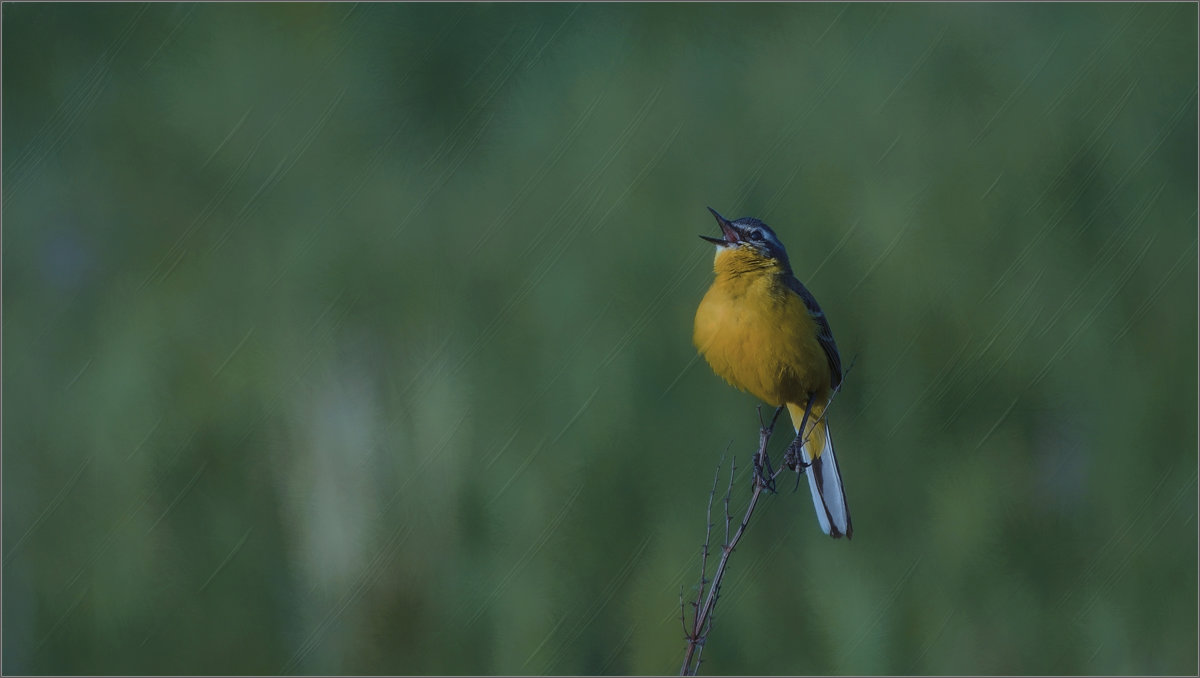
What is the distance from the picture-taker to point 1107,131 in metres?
5.32

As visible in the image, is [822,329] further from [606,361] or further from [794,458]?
[606,361]

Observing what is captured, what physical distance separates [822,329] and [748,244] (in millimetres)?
404

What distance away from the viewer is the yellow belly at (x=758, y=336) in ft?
9.36

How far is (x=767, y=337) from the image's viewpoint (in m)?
2.85

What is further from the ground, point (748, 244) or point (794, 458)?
point (748, 244)

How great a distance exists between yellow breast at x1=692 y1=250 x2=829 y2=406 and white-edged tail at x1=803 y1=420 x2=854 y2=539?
18 cm

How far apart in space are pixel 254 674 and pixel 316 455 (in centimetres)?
91

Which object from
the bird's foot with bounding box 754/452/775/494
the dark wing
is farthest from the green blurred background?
the bird's foot with bounding box 754/452/775/494

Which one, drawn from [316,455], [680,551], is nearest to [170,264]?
[316,455]

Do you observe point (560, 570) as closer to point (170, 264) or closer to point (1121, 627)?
point (1121, 627)

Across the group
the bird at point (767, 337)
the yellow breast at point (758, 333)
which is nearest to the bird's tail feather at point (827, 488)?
the bird at point (767, 337)

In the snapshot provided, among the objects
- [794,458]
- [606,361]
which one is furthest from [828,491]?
[606,361]

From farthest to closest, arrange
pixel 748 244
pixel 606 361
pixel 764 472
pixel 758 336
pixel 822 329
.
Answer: pixel 606 361
pixel 822 329
pixel 748 244
pixel 758 336
pixel 764 472

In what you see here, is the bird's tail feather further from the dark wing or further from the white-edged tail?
the dark wing
